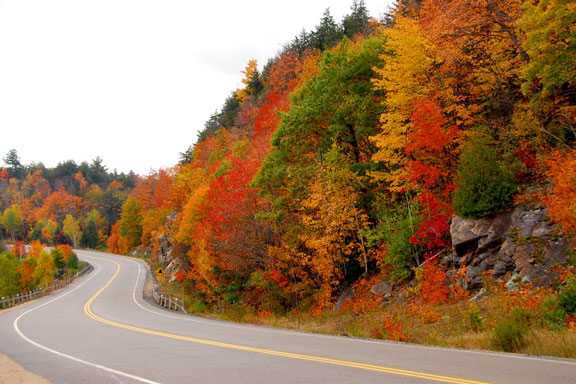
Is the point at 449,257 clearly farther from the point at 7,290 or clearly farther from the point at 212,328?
→ the point at 7,290

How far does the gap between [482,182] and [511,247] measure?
9.32 feet

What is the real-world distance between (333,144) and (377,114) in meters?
3.27

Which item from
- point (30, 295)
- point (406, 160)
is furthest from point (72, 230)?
point (406, 160)

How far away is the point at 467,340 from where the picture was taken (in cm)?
967

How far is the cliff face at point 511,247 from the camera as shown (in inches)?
476

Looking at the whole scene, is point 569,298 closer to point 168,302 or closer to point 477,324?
point 477,324

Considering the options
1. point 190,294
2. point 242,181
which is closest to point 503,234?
point 242,181

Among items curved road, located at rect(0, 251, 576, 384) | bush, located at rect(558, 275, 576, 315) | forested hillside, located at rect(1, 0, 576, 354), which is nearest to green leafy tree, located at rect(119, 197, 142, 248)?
forested hillside, located at rect(1, 0, 576, 354)

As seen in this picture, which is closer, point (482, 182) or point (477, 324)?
point (477, 324)

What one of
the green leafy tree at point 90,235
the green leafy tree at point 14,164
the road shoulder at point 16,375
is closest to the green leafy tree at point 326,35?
the road shoulder at point 16,375

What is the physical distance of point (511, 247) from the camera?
44.4 feet

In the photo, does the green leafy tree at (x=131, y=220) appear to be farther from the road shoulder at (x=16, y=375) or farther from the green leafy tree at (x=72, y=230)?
the road shoulder at (x=16, y=375)

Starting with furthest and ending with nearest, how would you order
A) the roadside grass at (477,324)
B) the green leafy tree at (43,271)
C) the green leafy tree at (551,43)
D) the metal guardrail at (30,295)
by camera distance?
the green leafy tree at (43,271) → the metal guardrail at (30,295) → the green leafy tree at (551,43) → the roadside grass at (477,324)

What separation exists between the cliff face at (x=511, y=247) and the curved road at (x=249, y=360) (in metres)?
5.74
